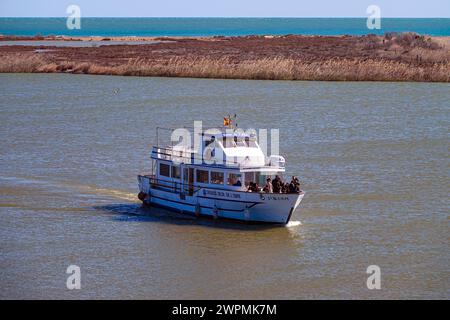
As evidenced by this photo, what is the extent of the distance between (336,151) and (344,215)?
1485 cm

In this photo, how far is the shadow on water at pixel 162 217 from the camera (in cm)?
3875

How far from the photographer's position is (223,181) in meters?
39.4

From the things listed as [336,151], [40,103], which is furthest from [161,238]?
[40,103]

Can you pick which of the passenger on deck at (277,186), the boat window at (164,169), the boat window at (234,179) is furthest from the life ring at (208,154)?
the passenger on deck at (277,186)

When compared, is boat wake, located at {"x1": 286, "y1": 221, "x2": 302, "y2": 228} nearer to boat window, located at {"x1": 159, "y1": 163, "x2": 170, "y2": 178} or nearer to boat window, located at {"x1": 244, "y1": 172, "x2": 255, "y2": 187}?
boat window, located at {"x1": 244, "y1": 172, "x2": 255, "y2": 187}

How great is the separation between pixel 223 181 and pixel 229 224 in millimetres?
1747

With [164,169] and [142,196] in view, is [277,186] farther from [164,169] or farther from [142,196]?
[142,196]

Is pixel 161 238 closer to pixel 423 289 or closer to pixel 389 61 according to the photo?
pixel 423 289

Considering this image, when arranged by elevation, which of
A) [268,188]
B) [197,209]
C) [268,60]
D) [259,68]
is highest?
[268,60]

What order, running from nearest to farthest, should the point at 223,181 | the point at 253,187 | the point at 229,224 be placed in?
the point at 253,187 → the point at 229,224 → the point at 223,181

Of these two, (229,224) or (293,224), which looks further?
(229,224)

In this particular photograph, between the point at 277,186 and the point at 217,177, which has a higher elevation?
the point at 217,177

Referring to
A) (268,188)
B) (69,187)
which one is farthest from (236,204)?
(69,187)

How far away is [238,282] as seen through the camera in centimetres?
3259
